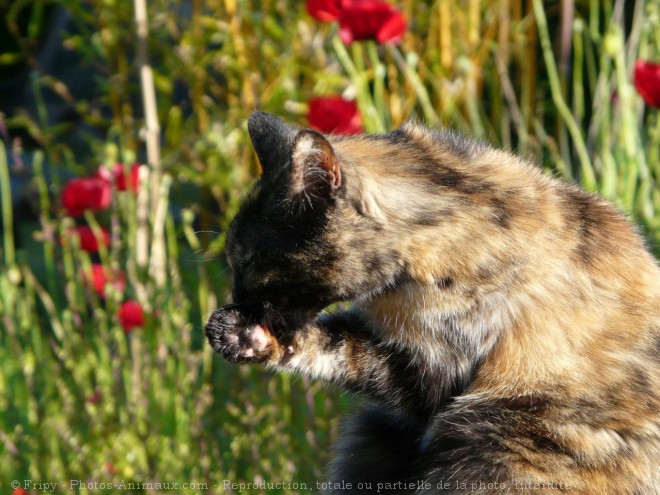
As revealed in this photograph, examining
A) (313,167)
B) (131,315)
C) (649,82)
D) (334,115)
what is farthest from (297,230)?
(649,82)

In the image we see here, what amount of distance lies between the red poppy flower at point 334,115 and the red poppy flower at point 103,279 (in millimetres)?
802

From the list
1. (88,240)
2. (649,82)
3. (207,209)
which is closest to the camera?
(649,82)

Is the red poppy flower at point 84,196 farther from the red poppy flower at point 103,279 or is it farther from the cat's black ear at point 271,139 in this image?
the cat's black ear at point 271,139

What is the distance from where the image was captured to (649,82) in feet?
8.85

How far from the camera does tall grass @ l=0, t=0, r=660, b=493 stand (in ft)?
8.96

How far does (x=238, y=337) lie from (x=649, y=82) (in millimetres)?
1444

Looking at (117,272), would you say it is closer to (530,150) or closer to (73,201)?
(73,201)

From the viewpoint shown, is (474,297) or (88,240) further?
(88,240)

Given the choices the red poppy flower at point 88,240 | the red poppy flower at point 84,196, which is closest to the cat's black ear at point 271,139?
the red poppy flower at point 84,196

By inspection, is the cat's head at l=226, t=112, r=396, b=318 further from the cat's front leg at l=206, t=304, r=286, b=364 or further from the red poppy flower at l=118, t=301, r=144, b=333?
the red poppy flower at l=118, t=301, r=144, b=333

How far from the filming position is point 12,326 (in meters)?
3.00

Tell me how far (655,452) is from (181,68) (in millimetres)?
2559

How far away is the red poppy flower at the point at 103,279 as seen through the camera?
9.77ft

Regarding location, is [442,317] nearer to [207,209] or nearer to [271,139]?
[271,139]
